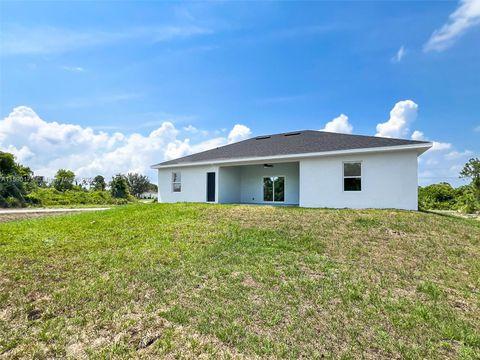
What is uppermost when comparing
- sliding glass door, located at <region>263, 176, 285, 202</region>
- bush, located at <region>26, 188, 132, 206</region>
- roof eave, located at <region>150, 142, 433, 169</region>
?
roof eave, located at <region>150, 142, 433, 169</region>

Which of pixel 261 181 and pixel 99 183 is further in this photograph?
pixel 99 183

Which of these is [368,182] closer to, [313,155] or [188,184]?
[313,155]

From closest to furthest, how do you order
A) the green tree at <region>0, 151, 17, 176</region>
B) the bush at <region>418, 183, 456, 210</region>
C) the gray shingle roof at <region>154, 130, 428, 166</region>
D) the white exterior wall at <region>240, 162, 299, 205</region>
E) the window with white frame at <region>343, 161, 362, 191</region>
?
the window with white frame at <region>343, 161, 362, 191</region> < the gray shingle roof at <region>154, 130, 428, 166</region> < the white exterior wall at <region>240, 162, 299, 205</region> < the bush at <region>418, 183, 456, 210</region> < the green tree at <region>0, 151, 17, 176</region>

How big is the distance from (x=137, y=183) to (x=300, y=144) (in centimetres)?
4091

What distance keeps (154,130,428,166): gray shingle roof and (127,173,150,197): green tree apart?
110 feet

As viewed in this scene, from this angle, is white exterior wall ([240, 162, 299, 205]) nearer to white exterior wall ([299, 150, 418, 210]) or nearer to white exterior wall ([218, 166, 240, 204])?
white exterior wall ([218, 166, 240, 204])

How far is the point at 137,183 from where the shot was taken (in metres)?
49.5

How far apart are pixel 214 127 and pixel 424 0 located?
44.0 feet

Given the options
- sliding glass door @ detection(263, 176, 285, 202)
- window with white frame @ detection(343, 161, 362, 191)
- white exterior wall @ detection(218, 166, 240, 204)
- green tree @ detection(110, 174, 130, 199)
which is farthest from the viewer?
green tree @ detection(110, 174, 130, 199)

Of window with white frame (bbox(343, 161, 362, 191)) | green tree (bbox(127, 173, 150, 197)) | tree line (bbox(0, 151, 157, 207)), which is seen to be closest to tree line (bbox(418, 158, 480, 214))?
window with white frame (bbox(343, 161, 362, 191))

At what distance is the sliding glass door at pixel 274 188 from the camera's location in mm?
16922

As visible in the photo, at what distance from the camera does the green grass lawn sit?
3.49 metres

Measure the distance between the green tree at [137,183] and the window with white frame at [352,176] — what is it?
142 ft

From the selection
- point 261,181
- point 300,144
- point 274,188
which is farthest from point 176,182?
point 300,144
